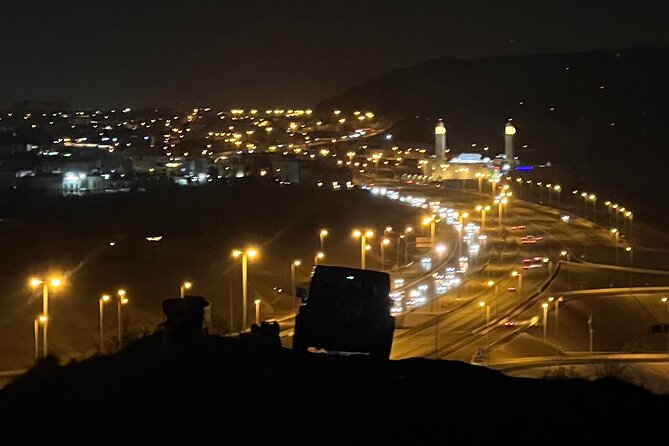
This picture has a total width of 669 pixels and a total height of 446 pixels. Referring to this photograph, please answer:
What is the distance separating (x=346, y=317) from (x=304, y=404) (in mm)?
2201

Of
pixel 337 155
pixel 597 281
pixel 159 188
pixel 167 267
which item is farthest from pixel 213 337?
pixel 337 155

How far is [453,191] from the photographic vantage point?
2185 inches

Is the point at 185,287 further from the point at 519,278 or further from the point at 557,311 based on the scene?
the point at 519,278

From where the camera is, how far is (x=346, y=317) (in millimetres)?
6355

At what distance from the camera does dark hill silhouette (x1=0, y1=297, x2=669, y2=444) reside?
394 centimetres

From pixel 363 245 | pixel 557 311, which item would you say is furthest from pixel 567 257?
pixel 363 245

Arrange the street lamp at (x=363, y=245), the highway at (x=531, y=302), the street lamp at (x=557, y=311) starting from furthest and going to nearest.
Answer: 1. the street lamp at (x=363, y=245)
2. the street lamp at (x=557, y=311)
3. the highway at (x=531, y=302)

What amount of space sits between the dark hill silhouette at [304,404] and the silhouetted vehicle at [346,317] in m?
0.85

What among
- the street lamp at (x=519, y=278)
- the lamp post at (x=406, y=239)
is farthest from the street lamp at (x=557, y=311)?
the lamp post at (x=406, y=239)

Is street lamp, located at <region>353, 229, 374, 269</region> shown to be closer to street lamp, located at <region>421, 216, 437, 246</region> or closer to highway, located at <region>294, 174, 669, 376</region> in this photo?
→ highway, located at <region>294, 174, 669, 376</region>

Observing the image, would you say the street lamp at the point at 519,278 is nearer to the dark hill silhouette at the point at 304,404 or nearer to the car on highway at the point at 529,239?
the car on highway at the point at 529,239

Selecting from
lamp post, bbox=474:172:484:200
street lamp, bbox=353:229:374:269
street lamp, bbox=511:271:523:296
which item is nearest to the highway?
street lamp, bbox=511:271:523:296

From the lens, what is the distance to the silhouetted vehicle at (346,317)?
20.8 feet

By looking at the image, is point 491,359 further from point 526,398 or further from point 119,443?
point 119,443
